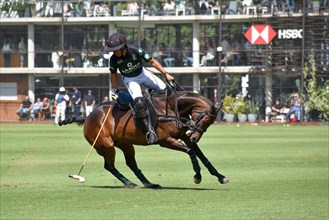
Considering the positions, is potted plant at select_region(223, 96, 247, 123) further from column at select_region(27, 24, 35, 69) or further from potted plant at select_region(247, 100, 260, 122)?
column at select_region(27, 24, 35, 69)

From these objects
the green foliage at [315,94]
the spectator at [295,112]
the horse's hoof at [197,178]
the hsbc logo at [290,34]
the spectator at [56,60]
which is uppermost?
the hsbc logo at [290,34]

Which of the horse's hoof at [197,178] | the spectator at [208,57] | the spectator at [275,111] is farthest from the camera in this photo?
the spectator at [208,57]

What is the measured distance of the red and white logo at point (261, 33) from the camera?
74875mm

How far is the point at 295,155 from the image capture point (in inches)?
1375

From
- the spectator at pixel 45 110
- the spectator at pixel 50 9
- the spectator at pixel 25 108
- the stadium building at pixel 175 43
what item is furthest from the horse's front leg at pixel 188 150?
the spectator at pixel 50 9

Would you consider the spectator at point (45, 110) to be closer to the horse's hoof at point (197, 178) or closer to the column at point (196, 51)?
the column at point (196, 51)

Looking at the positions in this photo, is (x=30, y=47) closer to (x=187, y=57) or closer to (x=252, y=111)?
(x=187, y=57)

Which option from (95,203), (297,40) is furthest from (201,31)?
(95,203)

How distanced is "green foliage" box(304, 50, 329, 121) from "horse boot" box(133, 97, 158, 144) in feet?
156

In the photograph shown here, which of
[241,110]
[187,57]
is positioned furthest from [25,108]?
[241,110]

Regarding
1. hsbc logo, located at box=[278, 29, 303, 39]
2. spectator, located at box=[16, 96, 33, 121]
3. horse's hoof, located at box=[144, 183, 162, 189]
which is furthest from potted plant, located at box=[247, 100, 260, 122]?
horse's hoof, located at box=[144, 183, 162, 189]

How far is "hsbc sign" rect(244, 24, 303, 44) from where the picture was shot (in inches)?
2950

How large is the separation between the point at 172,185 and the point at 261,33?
52.0 meters

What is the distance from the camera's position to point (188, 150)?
22.0m
